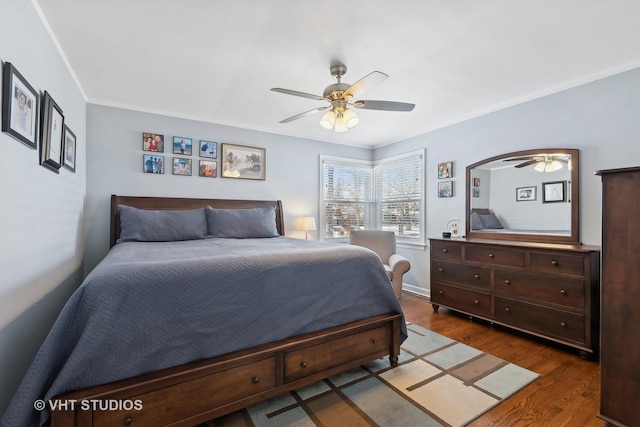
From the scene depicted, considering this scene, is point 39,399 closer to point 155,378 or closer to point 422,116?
point 155,378

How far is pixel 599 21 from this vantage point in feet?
5.99

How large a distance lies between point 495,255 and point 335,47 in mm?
2408

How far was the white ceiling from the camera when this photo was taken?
1733 mm

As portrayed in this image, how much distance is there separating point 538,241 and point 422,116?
6.17 feet

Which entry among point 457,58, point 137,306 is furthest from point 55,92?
point 457,58

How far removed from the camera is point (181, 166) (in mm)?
3559

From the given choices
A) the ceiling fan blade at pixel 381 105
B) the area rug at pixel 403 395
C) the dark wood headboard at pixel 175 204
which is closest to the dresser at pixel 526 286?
the area rug at pixel 403 395

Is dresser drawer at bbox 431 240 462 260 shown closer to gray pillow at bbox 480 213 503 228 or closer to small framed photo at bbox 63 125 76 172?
gray pillow at bbox 480 213 503 228

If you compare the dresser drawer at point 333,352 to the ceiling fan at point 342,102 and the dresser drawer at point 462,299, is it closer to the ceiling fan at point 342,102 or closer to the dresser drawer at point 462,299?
the dresser drawer at point 462,299

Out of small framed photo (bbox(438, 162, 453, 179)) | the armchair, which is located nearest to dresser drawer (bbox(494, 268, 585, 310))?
the armchair

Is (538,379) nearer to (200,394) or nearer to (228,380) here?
(228,380)

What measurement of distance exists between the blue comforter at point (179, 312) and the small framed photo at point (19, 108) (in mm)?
781

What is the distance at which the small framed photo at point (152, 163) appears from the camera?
336 cm

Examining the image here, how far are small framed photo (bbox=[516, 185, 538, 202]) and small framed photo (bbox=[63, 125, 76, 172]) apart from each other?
4.19m
